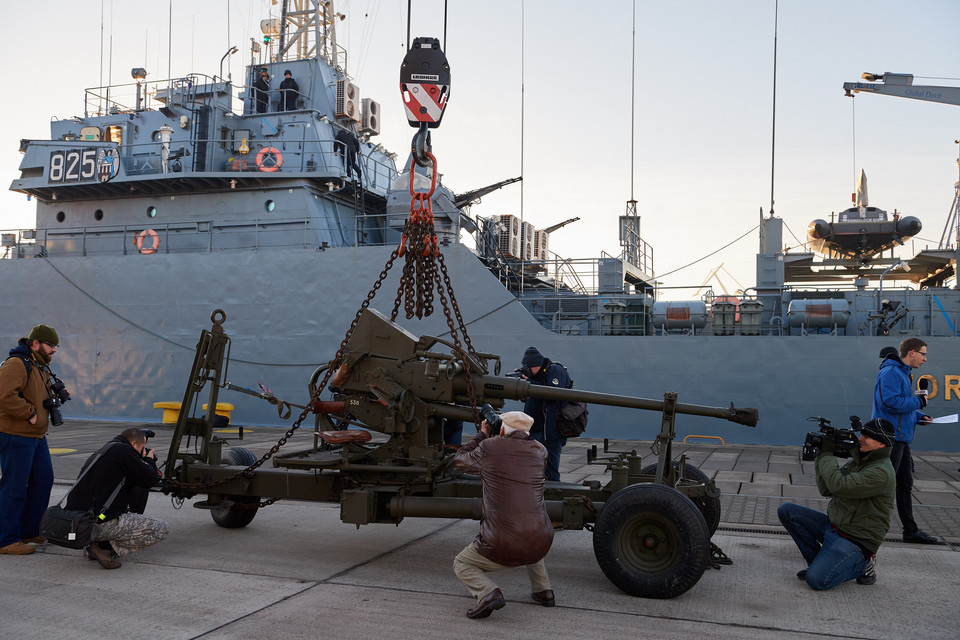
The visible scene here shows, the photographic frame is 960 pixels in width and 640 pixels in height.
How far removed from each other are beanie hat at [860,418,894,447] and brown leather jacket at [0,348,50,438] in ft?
19.3

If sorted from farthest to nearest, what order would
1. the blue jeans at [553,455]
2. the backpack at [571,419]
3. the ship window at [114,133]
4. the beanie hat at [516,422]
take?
the ship window at [114,133]
the blue jeans at [553,455]
the backpack at [571,419]
the beanie hat at [516,422]

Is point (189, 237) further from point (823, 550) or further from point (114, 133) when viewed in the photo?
point (823, 550)

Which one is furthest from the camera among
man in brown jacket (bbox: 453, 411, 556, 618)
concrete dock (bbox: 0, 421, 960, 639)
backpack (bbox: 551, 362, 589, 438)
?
backpack (bbox: 551, 362, 589, 438)

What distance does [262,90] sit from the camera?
699 inches

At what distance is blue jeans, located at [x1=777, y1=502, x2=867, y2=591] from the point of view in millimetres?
4945

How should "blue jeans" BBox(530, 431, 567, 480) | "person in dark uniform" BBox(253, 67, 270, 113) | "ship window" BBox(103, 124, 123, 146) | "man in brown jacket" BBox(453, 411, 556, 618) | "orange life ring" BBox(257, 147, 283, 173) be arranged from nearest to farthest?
"man in brown jacket" BBox(453, 411, 556, 618) → "blue jeans" BBox(530, 431, 567, 480) → "orange life ring" BBox(257, 147, 283, 173) → "ship window" BBox(103, 124, 123, 146) → "person in dark uniform" BBox(253, 67, 270, 113)

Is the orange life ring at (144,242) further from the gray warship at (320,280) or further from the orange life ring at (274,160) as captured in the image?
the orange life ring at (274,160)

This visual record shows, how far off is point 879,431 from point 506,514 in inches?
103

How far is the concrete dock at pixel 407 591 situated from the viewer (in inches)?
165

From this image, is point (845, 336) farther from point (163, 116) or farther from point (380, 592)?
point (163, 116)

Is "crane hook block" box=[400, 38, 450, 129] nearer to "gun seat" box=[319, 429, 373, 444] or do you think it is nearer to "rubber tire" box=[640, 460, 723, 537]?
"gun seat" box=[319, 429, 373, 444]

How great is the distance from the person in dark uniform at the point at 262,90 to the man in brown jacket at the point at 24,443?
42.9 ft

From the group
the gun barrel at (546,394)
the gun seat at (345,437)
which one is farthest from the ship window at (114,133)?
the gun barrel at (546,394)

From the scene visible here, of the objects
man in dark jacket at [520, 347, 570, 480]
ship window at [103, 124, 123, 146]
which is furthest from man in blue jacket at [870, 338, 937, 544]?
ship window at [103, 124, 123, 146]
